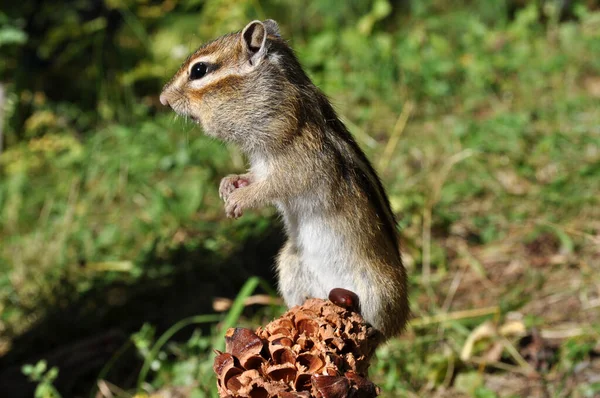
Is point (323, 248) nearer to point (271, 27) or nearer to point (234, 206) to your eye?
point (234, 206)

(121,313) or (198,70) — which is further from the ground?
(198,70)

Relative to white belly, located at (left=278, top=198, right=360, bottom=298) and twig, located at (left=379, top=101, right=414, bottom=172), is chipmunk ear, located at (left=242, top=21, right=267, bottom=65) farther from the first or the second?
twig, located at (left=379, top=101, right=414, bottom=172)

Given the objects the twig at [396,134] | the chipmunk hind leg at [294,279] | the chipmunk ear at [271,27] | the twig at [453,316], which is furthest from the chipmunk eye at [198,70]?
the twig at [396,134]

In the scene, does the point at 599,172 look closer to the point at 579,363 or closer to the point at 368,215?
the point at 579,363

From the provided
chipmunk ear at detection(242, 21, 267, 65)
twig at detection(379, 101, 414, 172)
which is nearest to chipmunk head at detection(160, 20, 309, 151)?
chipmunk ear at detection(242, 21, 267, 65)

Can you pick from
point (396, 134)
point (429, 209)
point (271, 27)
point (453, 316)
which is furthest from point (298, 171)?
point (396, 134)

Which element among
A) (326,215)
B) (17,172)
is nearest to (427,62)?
(17,172)
